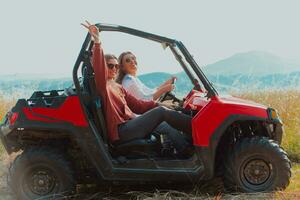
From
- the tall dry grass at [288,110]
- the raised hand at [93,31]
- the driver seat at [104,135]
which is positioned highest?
the raised hand at [93,31]

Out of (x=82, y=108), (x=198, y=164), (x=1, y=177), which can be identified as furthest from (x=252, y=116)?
(x=1, y=177)

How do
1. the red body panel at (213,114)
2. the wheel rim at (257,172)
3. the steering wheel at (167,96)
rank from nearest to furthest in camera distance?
1. the red body panel at (213,114)
2. the wheel rim at (257,172)
3. the steering wheel at (167,96)

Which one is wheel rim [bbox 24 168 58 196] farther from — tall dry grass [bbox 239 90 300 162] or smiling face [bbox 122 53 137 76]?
tall dry grass [bbox 239 90 300 162]

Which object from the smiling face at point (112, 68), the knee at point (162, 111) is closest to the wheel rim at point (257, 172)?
the knee at point (162, 111)

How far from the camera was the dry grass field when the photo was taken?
5.22 metres

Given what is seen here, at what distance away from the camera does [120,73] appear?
6.00 meters

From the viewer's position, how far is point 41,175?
17.4 feet

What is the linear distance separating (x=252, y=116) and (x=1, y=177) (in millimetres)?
2777

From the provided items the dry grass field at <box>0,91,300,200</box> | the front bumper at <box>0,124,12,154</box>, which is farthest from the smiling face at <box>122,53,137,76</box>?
the front bumper at <box>0,124,12,154</box>

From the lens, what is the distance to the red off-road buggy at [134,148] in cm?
518

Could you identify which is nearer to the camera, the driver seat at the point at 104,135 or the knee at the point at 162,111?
the driver seat at the point at 104,135

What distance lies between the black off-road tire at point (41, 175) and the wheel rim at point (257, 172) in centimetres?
145

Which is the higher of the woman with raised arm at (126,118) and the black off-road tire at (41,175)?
the woman with raised arm at (126,118)

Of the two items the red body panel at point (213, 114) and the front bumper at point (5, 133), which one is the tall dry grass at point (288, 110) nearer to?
the red body panel at point (213, 114)
